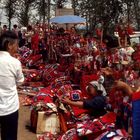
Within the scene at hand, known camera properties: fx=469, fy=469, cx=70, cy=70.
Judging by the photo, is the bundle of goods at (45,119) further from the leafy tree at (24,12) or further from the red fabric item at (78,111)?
the leafy tree at (24,12)

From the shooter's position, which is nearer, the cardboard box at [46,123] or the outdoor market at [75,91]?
the outdoor market at [75,91]

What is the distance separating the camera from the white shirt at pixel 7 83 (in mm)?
4676

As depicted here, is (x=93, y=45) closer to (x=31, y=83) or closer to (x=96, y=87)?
(x=31, y=83)

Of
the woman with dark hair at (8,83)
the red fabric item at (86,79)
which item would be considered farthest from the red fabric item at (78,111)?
the woman with dark hair at (8,83)

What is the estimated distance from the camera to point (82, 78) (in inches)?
402

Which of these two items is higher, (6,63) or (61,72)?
(6,63)

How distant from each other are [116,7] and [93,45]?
12.3 metres

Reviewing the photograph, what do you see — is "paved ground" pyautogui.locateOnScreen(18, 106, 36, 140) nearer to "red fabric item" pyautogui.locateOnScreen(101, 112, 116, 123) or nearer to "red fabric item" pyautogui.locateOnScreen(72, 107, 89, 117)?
"red fabric item" pyautogui.locateOnScreen(72, 107, 89, 117)

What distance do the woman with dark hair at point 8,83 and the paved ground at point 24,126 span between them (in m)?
2.56

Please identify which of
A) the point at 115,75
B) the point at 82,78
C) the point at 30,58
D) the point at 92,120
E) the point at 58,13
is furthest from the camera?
the point at 58,13

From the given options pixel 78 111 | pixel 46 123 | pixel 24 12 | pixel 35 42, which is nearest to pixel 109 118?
pixel 78 111

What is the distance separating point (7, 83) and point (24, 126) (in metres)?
3.58

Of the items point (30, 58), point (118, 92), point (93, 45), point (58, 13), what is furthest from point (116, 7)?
point (118, 92)

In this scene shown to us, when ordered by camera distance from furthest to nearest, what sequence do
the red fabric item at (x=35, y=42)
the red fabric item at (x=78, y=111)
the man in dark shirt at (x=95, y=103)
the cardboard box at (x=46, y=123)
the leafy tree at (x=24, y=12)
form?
the leafy tree at (x=24, y=12)
the red fabric item at (x=35, y=42)
the cardboard box at (x=46, y=123)
the red fabric item at (x=78, y=111)
the man in dark shirt at (x=95, y=103)
